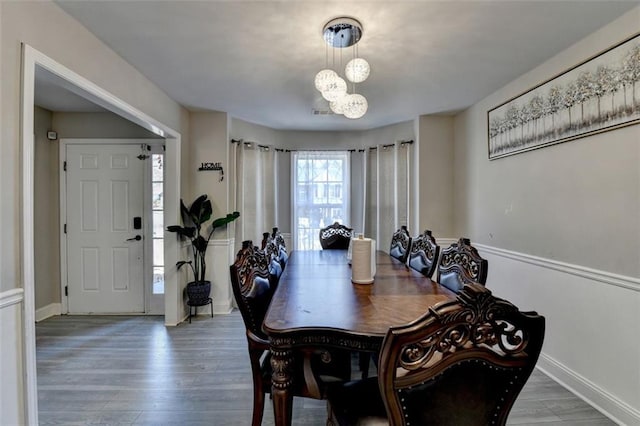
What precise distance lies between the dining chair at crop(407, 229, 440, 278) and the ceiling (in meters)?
1.41

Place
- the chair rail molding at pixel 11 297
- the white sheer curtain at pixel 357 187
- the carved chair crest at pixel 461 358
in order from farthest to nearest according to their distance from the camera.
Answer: the white sheer curtain at pixel 357 187 → the chair rail molding at pixel 11 297 → the carved chair crest at pixel 461 358

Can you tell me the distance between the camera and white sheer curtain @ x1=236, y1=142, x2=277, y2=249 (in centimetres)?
430

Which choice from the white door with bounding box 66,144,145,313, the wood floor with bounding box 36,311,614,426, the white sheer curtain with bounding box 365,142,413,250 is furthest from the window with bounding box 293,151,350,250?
the white door with bounding box 66,144,145,313

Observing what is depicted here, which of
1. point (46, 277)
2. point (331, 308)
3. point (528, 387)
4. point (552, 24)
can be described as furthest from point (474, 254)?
point (46, 277)

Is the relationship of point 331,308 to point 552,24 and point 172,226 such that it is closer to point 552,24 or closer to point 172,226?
point 552,24

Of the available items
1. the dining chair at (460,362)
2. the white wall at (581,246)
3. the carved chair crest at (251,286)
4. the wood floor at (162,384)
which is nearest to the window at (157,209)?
the wood floor at (162,384)

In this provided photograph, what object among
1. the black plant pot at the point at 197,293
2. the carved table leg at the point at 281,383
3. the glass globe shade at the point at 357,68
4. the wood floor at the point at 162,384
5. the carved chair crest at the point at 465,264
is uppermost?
the glass globe shade at the point at 357,68

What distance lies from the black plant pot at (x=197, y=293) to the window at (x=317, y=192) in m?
1.58

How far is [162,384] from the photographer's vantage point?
238 cm

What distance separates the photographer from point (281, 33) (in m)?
2.13

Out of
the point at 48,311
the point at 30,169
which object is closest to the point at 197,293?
the point at 48,311

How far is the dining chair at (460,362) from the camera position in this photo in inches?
33.7

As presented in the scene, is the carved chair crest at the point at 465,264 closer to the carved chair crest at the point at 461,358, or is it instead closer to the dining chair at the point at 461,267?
the dining chair at the point at 461,267

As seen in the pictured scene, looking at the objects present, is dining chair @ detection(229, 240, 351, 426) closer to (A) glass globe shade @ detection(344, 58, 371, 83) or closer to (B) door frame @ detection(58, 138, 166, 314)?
(A) glass globe shade @ detection(344, 58, 371, 83)
